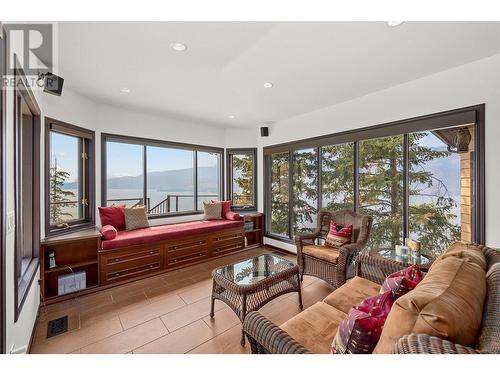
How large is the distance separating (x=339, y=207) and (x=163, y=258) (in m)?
2.90

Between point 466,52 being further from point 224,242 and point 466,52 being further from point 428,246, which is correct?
point 224,242

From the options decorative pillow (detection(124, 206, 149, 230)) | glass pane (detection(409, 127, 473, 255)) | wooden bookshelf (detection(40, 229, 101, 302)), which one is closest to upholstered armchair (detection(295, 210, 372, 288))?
glass pane (detection(409, 127, 473, 255))

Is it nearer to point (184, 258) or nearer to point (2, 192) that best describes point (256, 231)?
point (184, 258)

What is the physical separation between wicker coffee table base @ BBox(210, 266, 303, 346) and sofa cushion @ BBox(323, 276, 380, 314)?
0.53m

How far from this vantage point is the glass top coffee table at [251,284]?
6.38 feet

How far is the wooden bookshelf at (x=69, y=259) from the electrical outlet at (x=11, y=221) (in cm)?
130

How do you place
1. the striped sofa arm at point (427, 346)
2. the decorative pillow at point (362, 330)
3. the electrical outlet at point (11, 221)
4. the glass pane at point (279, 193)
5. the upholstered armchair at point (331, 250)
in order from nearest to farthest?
1. the striped sofa arm at point (427, 346)
2. the decorative pillow at point (362, 330)
3. the electrical outlet at point (11, 221)
4. the upholstered armchair at point (331, 250)
5. the glass pane at point (279, 193)

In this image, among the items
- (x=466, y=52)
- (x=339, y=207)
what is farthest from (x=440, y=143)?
(x=339, y=207)

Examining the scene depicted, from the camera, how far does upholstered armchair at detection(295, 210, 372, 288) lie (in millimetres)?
2576

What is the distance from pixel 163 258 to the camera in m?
3.35

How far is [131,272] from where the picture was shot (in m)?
3.05

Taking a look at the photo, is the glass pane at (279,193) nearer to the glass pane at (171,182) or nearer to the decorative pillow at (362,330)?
the glass pane at (171,182)

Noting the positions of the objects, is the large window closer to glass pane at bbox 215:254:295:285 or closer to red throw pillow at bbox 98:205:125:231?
red throw pillow at bbox 98:205:125:231

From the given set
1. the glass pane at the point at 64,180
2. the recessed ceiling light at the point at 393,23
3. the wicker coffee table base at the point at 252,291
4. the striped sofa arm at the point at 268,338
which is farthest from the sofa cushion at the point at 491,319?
the glass pane at the point at 64,180
